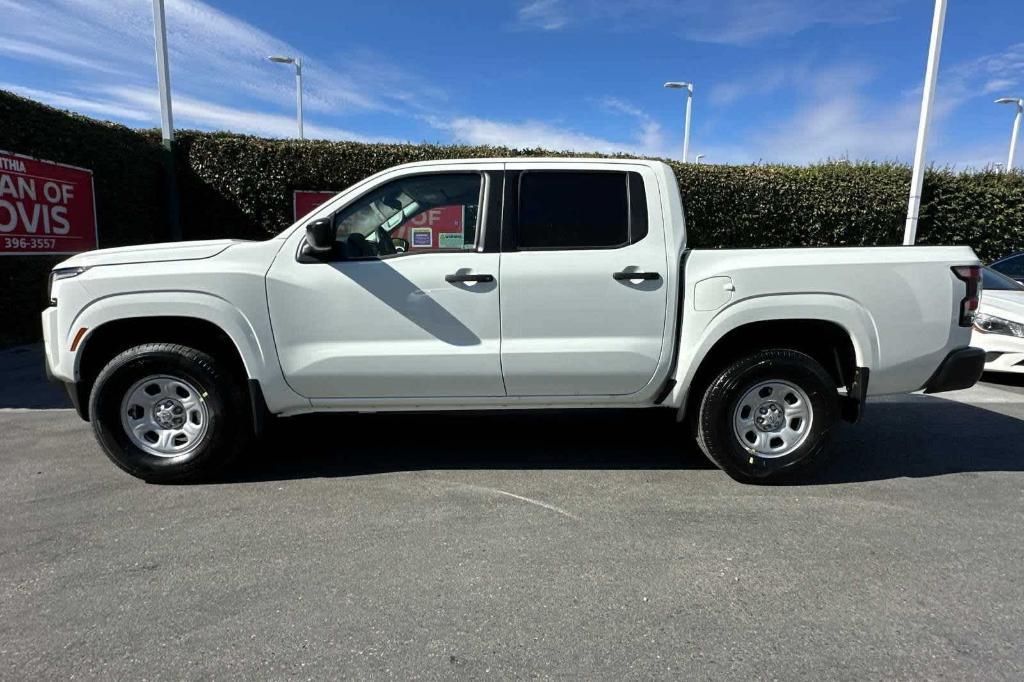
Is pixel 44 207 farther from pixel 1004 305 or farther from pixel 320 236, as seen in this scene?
pixel 1004 305

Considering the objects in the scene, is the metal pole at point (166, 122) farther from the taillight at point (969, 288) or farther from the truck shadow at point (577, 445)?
the taillight at point (969, 288)

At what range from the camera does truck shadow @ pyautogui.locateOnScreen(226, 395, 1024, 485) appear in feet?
13.2

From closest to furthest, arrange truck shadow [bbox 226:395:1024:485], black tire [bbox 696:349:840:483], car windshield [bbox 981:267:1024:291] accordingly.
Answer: black tire [bbox 696:349:840:483]
truck shadow [bbox 226:395:1024:485]
car windshield [bbox 981:267:1024:291]

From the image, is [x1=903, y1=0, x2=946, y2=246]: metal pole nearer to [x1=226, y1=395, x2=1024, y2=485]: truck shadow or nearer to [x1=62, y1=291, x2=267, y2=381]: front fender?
[x1=226, y1=395, x2=1024, y2=485]: truck shadow

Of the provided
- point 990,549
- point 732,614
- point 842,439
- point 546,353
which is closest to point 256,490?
point 546,353

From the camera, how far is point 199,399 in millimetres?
3637

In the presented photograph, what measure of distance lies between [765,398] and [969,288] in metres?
1.34

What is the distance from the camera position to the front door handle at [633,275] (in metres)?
3.52

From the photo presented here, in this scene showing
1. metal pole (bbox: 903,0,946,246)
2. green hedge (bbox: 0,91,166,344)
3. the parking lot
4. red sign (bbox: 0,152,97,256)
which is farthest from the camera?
metal pole (bbox: 903,0,946,246)

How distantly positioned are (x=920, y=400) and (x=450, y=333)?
5.15 m

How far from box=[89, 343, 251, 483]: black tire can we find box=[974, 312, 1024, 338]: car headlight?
23.8 ft

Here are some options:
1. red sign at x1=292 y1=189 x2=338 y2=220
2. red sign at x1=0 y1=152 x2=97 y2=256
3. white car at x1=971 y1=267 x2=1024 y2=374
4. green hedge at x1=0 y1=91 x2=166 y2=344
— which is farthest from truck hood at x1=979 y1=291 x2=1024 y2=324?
green hedge at x1=0 y1=91 x2=166 y2=344

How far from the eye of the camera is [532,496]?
3.53 meters

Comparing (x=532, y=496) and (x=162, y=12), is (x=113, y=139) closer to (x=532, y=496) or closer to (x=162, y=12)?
(x=162, y=12)
